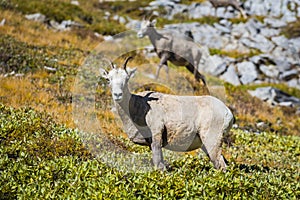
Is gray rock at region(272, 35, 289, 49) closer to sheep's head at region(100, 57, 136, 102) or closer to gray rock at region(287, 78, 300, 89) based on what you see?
gray rock at region(287, 78, 300, 89)

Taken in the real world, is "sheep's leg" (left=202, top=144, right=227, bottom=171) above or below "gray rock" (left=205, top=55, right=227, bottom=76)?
above

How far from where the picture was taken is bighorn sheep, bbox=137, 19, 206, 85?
60.1ft

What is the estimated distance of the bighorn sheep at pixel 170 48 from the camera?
18328mm

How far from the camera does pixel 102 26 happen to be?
102ft

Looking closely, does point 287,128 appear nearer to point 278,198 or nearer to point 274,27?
point 278,198

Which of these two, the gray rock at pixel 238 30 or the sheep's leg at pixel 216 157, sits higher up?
the sheep's leg at pixel 216 157

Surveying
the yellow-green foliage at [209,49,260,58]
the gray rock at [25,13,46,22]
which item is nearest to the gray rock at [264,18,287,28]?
the yellow-green foliage at [209,49,260,58]

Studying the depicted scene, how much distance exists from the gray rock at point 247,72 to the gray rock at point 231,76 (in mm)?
798

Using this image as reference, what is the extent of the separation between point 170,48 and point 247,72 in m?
14.3

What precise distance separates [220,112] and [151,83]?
9683 mm

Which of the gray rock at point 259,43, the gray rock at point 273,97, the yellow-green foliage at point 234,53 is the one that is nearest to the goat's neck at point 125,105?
the gray rock at point 273,97

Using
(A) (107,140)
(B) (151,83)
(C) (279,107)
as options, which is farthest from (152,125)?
(C) (279,107)

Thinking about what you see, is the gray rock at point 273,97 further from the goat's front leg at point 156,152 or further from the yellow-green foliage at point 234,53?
the goat's front leg at point 156,152

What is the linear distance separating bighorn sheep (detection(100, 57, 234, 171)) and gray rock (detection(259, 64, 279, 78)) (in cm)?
2598
